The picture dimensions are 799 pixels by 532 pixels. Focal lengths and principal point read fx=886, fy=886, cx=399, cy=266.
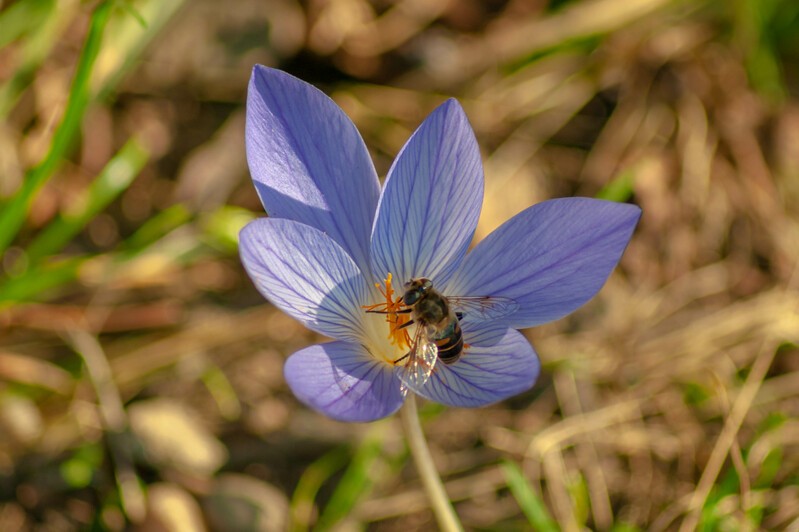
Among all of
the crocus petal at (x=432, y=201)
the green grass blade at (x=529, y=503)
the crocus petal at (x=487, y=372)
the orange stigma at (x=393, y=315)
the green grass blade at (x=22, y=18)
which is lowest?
the green grass blade at (x=529, y=503)

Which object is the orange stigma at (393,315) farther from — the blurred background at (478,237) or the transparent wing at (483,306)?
the blurred background at (478,237)

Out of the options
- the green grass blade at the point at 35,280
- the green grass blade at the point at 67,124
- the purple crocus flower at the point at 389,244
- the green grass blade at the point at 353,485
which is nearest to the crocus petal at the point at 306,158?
the purple crocus flower at the point at 389,244

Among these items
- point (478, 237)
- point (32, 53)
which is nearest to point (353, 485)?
point (478, 237)

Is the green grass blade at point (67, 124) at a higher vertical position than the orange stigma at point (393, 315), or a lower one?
higher

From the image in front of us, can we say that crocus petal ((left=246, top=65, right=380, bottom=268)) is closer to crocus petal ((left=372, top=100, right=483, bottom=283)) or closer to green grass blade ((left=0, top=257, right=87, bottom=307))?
crocus petal ((left=372, top=100, right=483, bottom=283))

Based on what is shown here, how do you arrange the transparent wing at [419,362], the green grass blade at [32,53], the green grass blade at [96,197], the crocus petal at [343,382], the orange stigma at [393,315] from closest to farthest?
1. the crocus petal at [343,382]
2. the transparent wing at [419,362]
3. the orange stigma at [393,315]
4. the green grass blade at [96,197]
5. the green grass blade at [32,53]

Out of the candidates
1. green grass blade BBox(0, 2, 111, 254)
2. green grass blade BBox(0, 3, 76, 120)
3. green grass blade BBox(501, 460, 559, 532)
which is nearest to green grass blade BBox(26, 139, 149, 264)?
green grass blade BBox(0, 2, 111, 254)
